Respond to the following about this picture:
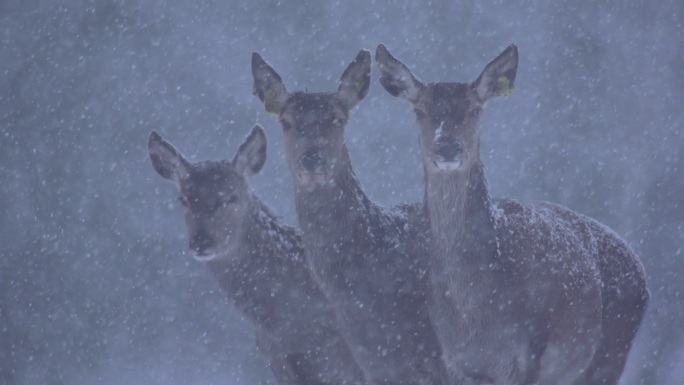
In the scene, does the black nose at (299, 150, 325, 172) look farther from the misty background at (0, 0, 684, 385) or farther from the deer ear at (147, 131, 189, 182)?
the misty background at (0, 0, 684, 385)

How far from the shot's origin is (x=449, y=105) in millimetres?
7121

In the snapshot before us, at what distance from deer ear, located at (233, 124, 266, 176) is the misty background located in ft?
22.6

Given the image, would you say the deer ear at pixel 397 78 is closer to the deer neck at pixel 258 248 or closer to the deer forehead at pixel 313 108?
the deer forehead at pixel 313 108

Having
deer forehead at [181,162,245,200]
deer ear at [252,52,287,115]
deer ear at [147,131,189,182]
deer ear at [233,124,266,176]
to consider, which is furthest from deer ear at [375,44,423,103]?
deer ear at [147,131,189,182]

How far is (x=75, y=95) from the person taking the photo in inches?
645

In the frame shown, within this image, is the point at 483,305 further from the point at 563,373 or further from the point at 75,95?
the point at 75,95

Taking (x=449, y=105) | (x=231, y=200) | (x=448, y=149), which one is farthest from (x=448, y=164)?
(x=231, y=200)

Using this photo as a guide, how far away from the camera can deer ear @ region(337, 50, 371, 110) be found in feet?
24.8

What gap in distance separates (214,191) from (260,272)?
0.82m

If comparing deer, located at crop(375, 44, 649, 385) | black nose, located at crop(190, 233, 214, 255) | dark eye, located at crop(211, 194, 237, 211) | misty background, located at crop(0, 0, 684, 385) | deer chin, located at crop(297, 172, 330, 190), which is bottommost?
deer, located at crop(375, 44, 649, 385)

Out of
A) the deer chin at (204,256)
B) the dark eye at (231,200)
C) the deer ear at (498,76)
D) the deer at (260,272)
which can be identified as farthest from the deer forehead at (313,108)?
the deer chin at (204,256)

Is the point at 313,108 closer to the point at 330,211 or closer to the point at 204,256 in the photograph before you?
the point at 330,211

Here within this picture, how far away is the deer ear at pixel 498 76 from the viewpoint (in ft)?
24.1

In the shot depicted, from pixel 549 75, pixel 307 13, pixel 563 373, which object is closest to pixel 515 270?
pixel 563 373
